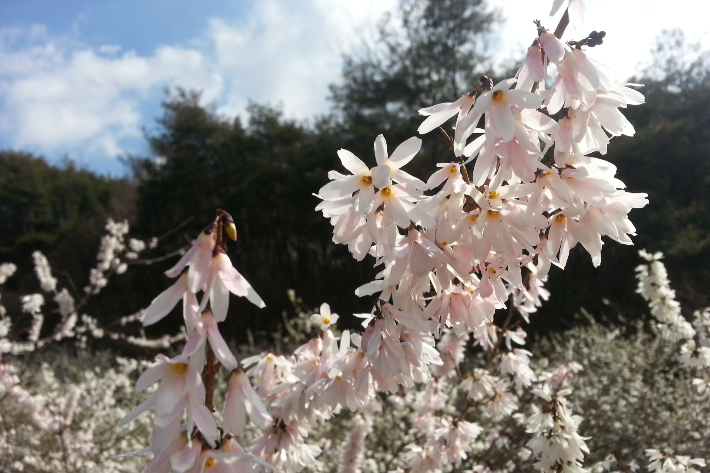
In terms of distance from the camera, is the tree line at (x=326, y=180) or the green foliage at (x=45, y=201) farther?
the green foliage at (x=45, y=201)

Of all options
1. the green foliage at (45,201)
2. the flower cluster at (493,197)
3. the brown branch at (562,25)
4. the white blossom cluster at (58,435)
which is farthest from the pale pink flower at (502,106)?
the green foliage at (45,201)

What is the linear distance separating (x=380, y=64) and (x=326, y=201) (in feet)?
31.4

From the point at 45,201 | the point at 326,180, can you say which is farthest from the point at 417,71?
the point at 45,201

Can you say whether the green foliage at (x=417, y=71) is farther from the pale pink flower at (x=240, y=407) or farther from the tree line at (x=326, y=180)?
the pale pink flower at (x=240, y=407)

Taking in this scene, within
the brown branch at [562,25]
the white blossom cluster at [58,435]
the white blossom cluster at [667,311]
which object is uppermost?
the white blossom cluster at [667,311]

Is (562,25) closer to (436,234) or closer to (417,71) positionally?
(436,234)

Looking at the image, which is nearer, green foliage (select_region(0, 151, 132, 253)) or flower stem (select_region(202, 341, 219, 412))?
flower stem (select_region(202, 341, 219, 412))

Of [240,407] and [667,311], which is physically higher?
[667,311]

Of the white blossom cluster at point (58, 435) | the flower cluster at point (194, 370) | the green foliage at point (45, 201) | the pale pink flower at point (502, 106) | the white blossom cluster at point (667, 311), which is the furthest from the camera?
the green foliage at point (45, 201)

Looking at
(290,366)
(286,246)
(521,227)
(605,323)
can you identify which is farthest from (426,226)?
(286,246)

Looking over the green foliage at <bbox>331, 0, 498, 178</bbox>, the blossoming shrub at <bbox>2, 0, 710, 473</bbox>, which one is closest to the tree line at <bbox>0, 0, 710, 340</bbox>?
the green foliage at <bbox>331, 0, 498, 178</bbox>

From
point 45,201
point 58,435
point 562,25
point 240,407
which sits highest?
point 45,201

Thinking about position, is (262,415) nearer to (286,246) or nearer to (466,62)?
(466,62)

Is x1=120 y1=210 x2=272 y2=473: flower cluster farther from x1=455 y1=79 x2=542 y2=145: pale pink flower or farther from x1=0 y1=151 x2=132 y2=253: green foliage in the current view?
x1=0 y1=151 x2=132 y2=253: green foliage
